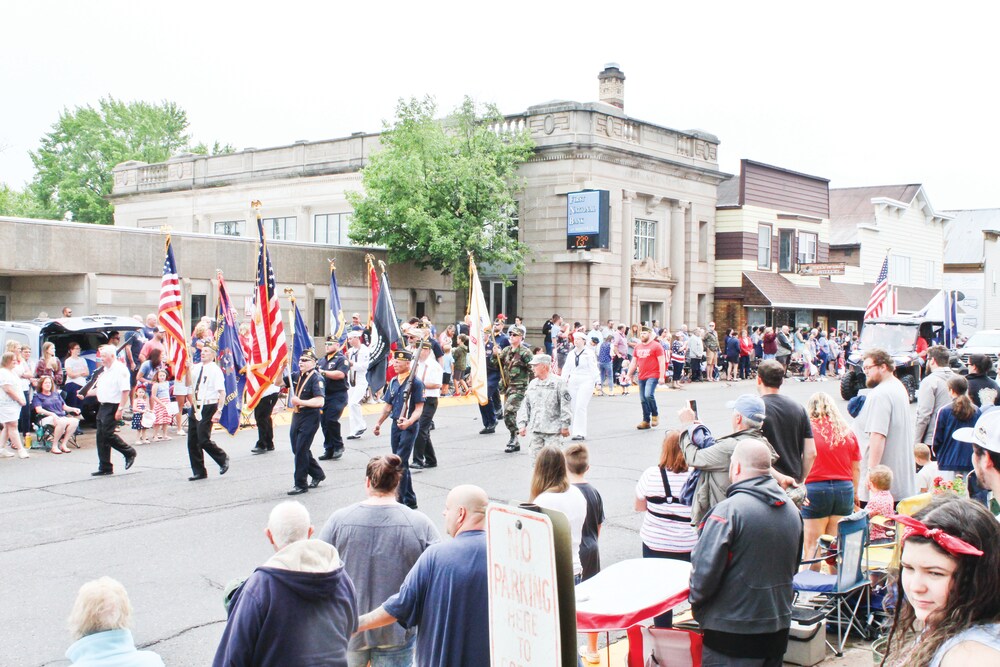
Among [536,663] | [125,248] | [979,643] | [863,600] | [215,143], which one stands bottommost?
[863,600]

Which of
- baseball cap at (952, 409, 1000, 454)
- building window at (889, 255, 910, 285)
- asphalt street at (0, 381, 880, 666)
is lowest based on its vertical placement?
asphalt street at (0, 381, 880, 666)

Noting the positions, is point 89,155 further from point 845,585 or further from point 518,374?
point 845,585

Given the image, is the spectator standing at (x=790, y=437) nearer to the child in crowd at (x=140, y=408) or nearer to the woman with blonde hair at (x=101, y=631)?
the woman with blonde hair at (x=101, y=631)

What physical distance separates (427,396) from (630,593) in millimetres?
7198

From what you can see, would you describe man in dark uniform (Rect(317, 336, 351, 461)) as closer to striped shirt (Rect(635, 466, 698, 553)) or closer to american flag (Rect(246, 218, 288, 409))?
american flag (Rect(246, 218, 288, 409))

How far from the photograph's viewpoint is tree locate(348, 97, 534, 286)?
101 ft

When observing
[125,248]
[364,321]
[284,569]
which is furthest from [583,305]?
[284,569]

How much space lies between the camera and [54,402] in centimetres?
1614

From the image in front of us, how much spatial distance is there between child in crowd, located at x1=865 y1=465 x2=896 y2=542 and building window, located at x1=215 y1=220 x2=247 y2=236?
36.2 meters

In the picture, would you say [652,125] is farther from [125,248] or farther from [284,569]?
[284,569]

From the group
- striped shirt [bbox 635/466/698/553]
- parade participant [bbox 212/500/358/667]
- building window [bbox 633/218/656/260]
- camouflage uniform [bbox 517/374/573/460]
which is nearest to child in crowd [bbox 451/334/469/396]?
camouflage uniform [bbox 517/374/573/460]

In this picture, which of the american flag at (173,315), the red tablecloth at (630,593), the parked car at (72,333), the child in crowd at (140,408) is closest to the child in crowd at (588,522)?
the red tablecloth at (630,593)

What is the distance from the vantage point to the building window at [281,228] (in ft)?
130

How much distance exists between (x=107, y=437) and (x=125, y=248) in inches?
524
